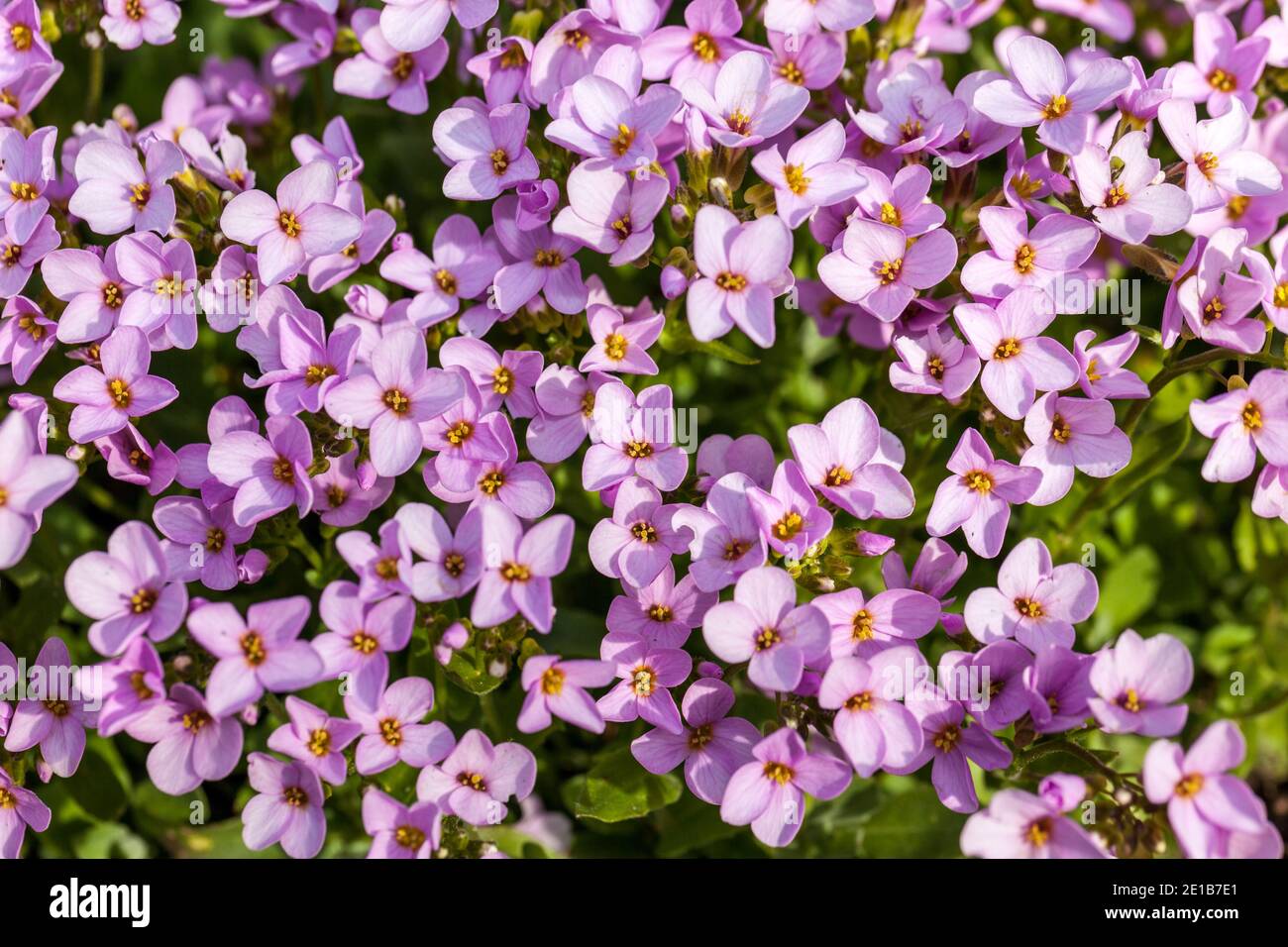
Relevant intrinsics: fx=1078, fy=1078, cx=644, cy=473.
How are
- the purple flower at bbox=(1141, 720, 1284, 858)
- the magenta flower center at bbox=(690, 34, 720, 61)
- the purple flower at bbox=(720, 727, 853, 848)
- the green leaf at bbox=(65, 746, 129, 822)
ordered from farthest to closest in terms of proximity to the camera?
the green leaf at bbox=(65, 746, 129, 822), the magenta flower center at bbox=(690, 34, 720, 61), the purple flower at bbox=(720, 727, 853, 848), the purple flower at bbox=(1141, 720, 1284, 858)

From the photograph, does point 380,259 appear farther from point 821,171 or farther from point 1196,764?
point 1196,764

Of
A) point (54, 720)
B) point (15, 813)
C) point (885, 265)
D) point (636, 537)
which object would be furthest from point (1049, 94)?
point (15, 813)

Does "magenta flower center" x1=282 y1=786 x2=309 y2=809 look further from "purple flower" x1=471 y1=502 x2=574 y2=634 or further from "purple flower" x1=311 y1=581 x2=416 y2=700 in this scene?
"purple flower" x1=471 y1=502 x2=574 y2=634

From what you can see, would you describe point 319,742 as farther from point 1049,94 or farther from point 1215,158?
point 1215,158

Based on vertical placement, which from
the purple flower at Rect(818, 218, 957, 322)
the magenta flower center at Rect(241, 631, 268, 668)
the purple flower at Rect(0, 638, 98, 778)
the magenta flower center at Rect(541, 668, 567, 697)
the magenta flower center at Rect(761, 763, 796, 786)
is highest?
the purple flower at Rect(818, 218, 957, 322)

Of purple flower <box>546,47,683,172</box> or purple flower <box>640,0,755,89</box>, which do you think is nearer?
purple flower <box>546,47,683,172</box>

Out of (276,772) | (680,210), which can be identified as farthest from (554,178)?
(276,772)

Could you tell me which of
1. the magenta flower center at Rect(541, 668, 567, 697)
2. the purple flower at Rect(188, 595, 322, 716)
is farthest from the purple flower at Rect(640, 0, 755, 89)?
the purple flower at Rect(188, 595, 322, 716)
